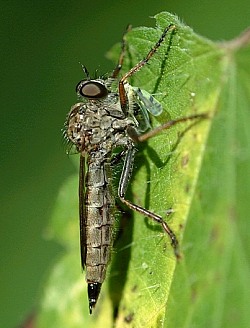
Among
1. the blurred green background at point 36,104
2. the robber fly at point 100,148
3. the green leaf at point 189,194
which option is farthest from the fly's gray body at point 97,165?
the blurred green background at point 36,104

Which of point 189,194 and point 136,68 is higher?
point 136,68

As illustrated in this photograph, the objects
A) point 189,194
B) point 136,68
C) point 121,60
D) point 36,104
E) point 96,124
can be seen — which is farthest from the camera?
point 36,104

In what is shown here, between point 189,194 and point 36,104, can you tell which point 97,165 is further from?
point 36,104

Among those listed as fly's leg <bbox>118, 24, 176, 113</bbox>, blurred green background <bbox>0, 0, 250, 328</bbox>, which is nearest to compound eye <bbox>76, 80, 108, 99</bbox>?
fly's leg <bbox>118, 24, 176, 113</bbox>

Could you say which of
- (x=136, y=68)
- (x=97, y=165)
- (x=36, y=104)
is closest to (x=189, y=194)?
(x=136, y=68)

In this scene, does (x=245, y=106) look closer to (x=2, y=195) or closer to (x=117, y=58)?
(x=117, y=58)
